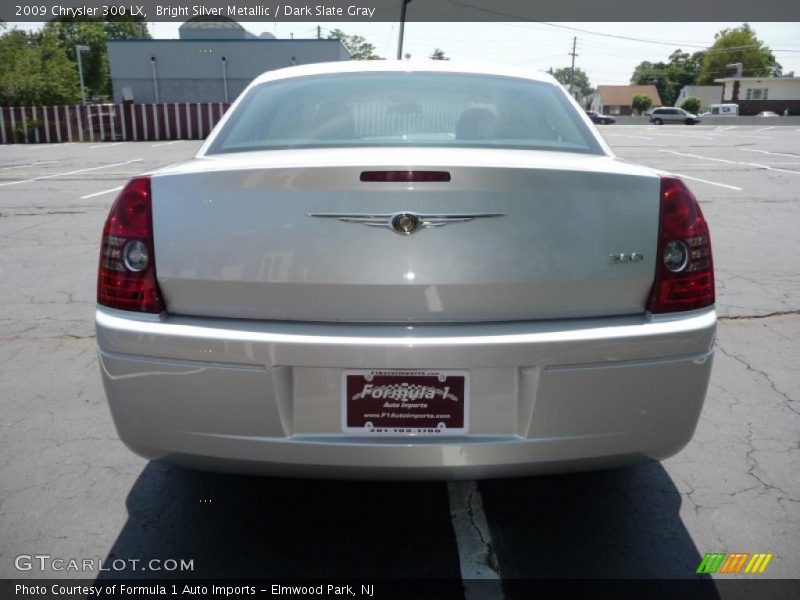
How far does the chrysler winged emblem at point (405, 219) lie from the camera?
1.86 m

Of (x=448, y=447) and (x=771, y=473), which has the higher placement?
(x=448, y=447)

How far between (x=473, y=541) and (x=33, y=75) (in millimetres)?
47482

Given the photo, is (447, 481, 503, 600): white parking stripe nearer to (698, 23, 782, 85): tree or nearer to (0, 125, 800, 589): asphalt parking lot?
(0, 125, 800, 589): asphalt parking lot

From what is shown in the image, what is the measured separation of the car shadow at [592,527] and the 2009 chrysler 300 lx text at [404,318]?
0.41m

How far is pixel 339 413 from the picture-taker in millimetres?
1871

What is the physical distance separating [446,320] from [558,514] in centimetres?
102

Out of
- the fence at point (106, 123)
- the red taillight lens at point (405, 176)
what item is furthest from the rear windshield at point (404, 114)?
the fence at point (106, 123)

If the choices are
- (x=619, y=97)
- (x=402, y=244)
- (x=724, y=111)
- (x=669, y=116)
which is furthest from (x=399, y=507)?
(x=619, y=97)

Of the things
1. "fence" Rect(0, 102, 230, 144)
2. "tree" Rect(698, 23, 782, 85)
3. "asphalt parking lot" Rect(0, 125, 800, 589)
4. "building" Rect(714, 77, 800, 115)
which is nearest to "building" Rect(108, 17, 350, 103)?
"fence" Rect(0, 102, 230, 144)

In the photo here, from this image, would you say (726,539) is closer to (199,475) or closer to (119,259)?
(199,475)

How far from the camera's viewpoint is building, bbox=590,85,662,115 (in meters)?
93.6

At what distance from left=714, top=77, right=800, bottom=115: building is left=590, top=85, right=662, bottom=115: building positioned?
17.9 metres

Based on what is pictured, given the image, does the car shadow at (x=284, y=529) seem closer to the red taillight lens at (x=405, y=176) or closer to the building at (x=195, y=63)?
the red taillight lens at (x=405, y=176)

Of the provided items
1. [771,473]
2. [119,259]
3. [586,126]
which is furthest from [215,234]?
[771,473]
